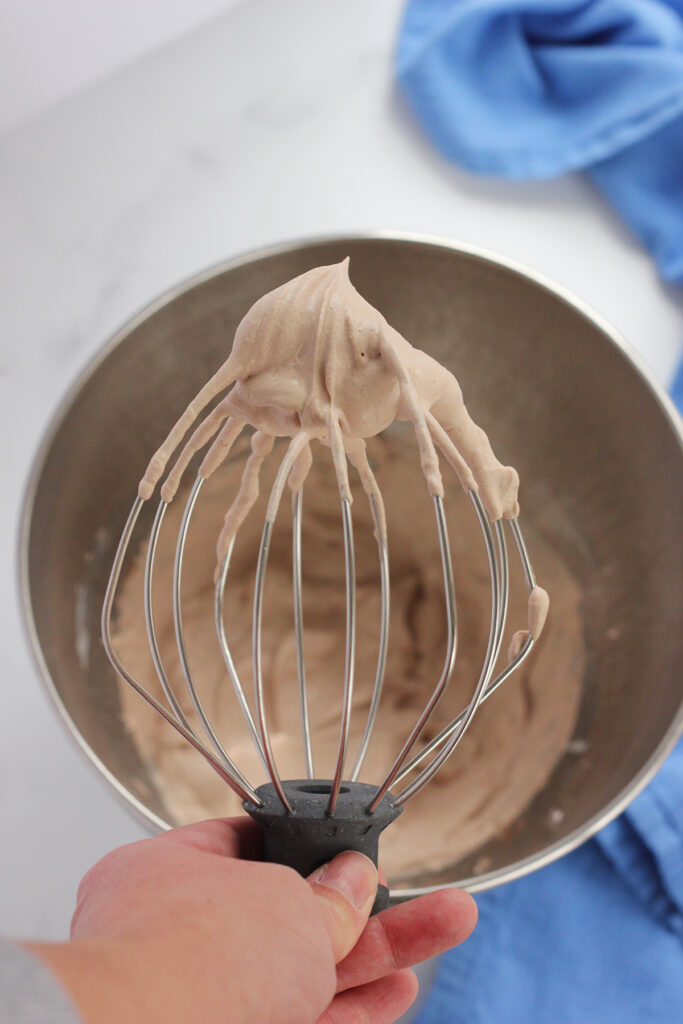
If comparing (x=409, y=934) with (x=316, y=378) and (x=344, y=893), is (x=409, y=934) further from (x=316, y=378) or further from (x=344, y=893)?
(x=316, y=378)

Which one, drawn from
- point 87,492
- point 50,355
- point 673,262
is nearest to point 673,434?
point 673,262

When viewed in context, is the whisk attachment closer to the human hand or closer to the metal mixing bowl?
the human hand

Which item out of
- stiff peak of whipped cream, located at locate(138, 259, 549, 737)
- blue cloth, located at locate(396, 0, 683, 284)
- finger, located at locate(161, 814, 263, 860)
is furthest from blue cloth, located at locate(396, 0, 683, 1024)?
stiff peak of whipped cream, located at locate(138, 259, 549, 737)

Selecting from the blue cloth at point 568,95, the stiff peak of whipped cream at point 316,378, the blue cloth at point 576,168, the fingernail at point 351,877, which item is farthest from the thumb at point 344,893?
the blue cloth at point 568,95

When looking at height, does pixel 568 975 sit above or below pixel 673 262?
below

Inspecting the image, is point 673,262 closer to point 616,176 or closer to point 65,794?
point 616,176
